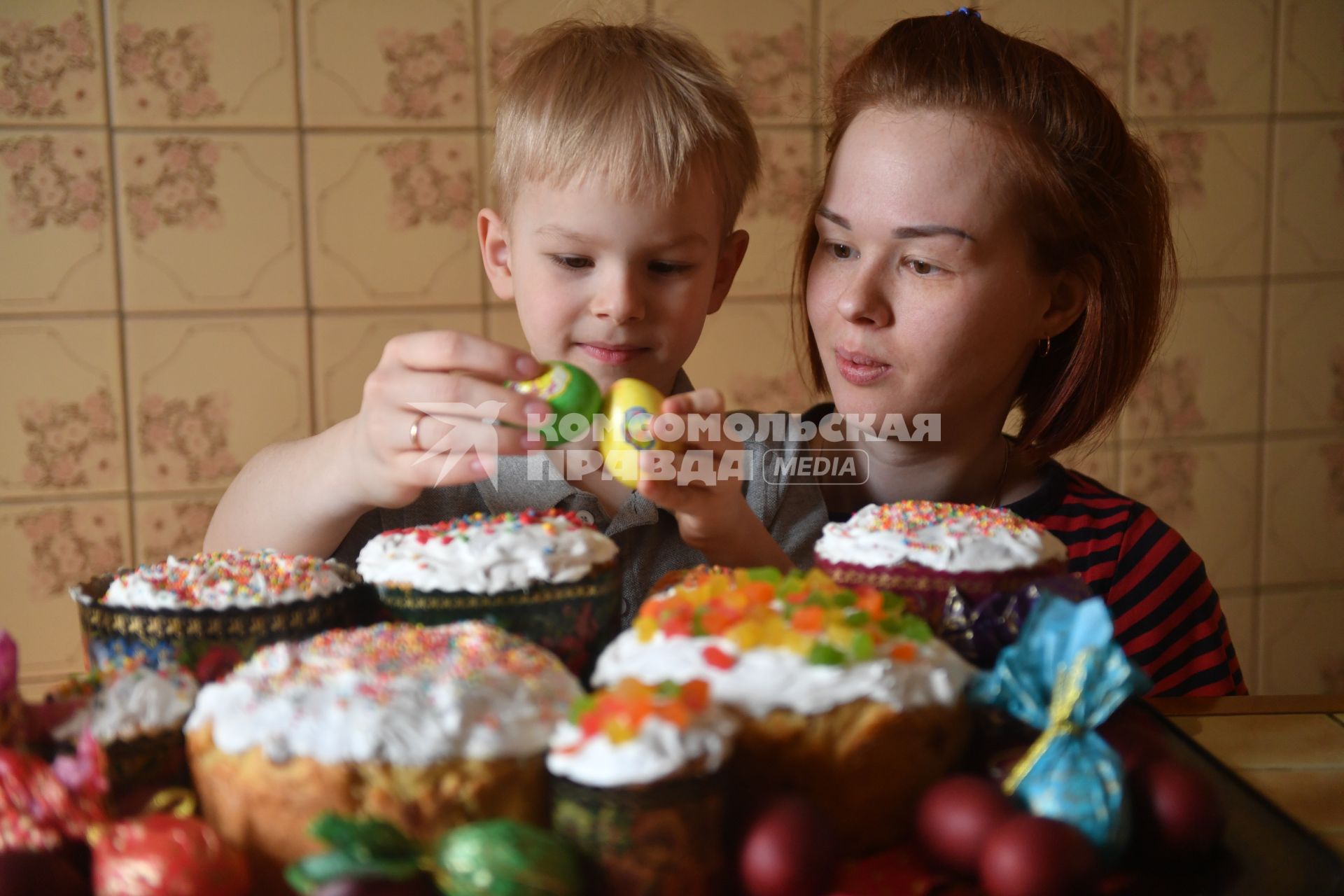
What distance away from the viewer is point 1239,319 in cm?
246

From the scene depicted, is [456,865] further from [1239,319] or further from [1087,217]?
[1239,319]

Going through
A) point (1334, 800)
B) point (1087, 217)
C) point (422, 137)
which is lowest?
point (1334, 800)

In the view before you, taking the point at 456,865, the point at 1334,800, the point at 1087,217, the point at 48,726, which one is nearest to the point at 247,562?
the point at 48,726

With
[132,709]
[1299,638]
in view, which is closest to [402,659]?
[132,709]

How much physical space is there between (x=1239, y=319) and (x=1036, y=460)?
1.26 meters

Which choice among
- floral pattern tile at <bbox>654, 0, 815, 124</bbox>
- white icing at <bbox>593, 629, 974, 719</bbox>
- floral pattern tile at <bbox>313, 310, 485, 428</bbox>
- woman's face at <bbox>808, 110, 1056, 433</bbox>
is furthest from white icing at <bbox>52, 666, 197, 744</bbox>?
floral pattern tile at <bbox>654, 0, 815, 124</bbox>

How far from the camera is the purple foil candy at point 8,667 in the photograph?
66 cm

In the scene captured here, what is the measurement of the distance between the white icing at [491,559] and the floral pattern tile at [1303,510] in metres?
2.21

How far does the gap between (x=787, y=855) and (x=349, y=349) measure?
175cm

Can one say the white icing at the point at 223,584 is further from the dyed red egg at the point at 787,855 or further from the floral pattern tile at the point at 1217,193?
the floral pattern tile at the point at 1217,193

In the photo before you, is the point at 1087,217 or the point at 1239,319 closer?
the point at 1087,217

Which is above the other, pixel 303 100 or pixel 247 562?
Result: pixel 303 100

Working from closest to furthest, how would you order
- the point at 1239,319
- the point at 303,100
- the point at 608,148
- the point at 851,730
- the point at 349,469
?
the point at 851,730 → the point at 349,469 → the point at 608,148 → the point at 303,100 → the point at 1239,319

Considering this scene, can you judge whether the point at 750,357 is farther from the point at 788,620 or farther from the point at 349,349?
the point at 788,620
